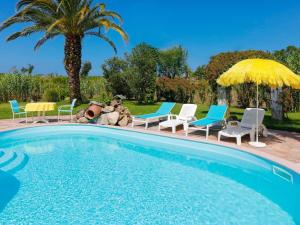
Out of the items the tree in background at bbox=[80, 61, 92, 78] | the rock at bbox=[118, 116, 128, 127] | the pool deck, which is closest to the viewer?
the pool deck

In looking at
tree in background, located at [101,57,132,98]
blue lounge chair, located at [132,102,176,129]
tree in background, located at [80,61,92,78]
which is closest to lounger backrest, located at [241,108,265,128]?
blue lounge chair, located at [132,102,176,129]

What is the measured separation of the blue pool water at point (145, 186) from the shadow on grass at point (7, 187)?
0.02 metres

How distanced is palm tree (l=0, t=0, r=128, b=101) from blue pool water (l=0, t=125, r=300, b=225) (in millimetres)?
10643

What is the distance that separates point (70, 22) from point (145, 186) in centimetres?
1495

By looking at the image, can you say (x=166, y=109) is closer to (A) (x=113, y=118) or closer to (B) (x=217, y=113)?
(A) (x=113, y=118)

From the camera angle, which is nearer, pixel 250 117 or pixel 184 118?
pixel 250 117

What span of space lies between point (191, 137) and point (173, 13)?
31.8 m

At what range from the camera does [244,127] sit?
9016mm

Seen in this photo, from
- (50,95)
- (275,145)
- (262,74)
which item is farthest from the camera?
(50,95)

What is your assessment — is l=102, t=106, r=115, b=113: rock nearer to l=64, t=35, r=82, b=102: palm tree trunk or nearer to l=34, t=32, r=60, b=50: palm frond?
l=64, t=35, r=82, b=102: palm tree trunk

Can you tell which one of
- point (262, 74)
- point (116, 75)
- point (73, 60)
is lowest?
point (262, 74)

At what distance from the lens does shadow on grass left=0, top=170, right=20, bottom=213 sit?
509cm

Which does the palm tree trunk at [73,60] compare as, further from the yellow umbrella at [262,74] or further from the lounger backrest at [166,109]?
the yellow umbrella at [262,74]

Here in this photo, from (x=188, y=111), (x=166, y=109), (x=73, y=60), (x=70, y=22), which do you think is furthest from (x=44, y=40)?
(x=188, y=111)
